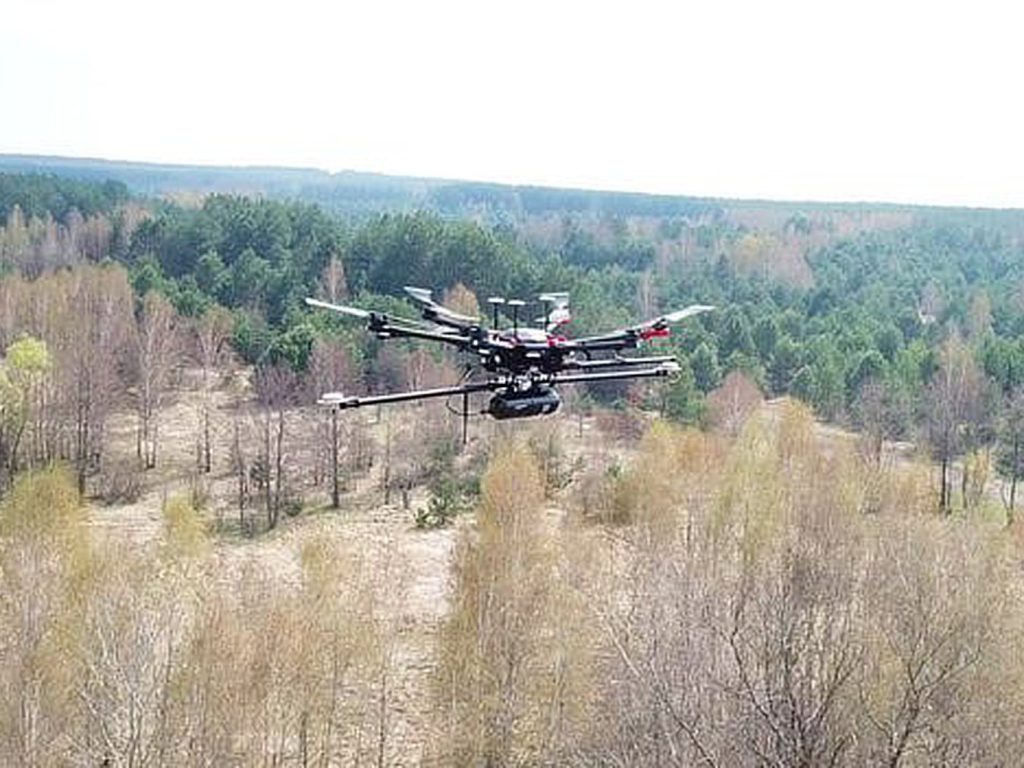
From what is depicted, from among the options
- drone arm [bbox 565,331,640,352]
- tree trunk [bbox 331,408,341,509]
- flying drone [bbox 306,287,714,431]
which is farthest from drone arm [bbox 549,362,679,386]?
tree trunk [bbox 331,408,341,509]

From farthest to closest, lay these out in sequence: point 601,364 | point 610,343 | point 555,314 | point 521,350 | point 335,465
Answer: point 335,465 → point 601,364 → point 610,343 → point 555,314 → point 521,350

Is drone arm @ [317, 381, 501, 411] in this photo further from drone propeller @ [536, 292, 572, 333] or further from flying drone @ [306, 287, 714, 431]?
drone propeller @ [536, 292, 572, 333]

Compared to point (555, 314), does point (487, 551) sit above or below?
below

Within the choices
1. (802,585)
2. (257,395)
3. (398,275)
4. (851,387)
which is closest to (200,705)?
(802,585)

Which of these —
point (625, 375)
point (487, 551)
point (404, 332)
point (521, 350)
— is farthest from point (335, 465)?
point (404, 332)

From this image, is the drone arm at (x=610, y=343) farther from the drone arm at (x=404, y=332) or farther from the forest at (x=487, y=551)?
the forest at (x=487, y=551)

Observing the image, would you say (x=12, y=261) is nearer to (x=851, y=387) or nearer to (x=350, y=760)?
(x=851, y=387)

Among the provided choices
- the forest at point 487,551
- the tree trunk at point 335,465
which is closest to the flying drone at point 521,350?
the forest at point 487,551

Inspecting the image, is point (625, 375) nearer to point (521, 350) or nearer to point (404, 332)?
point (521, 350)
